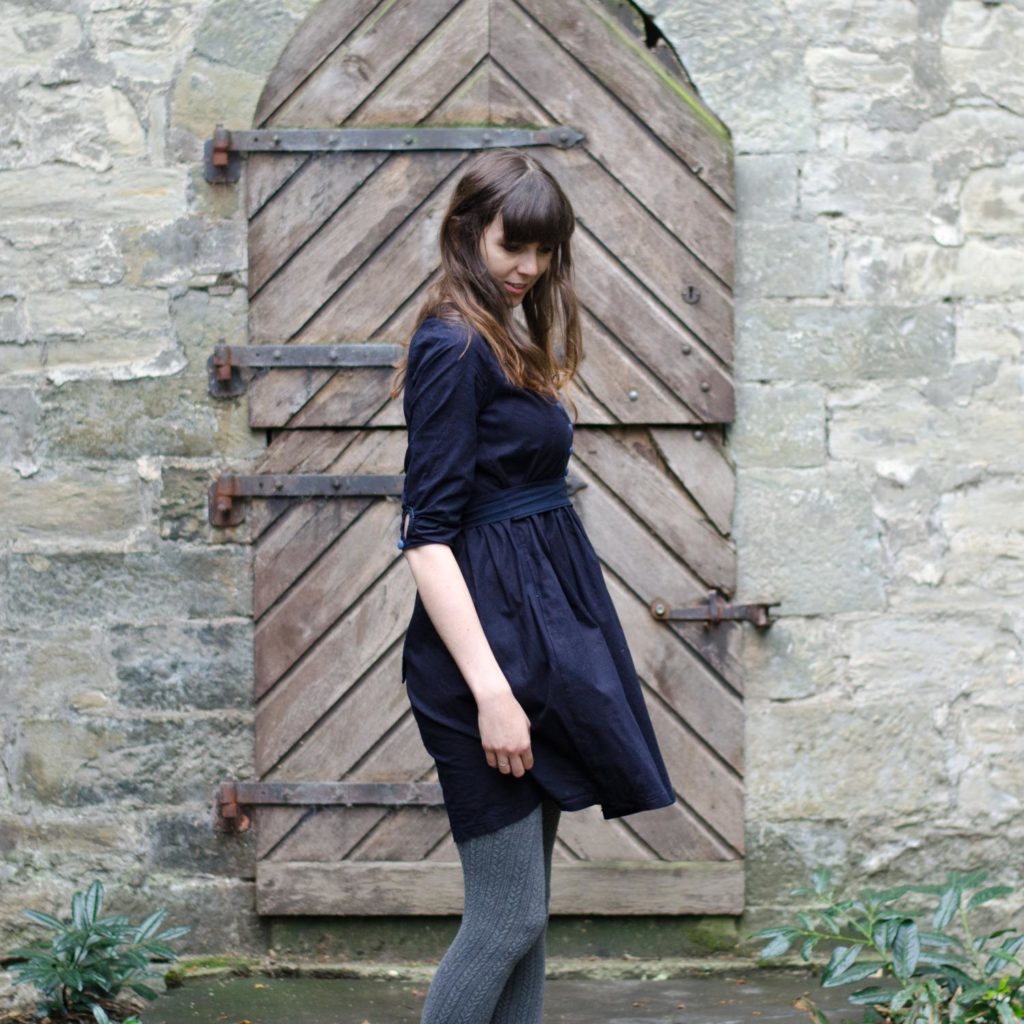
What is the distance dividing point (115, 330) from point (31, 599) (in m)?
0.73

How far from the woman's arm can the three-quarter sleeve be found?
0.14ft

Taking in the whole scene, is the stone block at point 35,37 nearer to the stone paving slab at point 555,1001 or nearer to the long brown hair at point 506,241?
the long brown hair at point 506,241

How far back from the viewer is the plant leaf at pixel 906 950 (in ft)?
9.91

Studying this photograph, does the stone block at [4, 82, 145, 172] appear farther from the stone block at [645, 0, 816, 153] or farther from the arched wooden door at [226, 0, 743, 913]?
the stone block at [645, 0, 816, 153]

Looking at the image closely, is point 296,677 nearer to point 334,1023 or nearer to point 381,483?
point 381,483

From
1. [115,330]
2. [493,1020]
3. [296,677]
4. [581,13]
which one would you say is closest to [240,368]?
[115,330]

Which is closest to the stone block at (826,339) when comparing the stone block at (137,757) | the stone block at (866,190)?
the stone block at (866,190)

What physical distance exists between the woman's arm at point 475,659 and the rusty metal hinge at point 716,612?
160 cm

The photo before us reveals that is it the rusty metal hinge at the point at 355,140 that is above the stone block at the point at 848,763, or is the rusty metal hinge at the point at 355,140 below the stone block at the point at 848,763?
above

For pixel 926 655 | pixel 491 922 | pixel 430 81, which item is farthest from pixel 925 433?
pixel 491 922

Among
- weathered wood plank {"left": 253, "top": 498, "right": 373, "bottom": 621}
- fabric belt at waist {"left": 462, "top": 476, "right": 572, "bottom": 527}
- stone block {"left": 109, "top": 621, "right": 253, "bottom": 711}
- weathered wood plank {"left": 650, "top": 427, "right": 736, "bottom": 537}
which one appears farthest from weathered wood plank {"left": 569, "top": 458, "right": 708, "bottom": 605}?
fabric belt at waist {"left": 462, "top": 476, "right": 572, "bottom": 527}

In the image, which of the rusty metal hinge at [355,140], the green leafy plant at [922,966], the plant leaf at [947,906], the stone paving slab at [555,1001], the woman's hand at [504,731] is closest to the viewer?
the woman's hand at [504,731]

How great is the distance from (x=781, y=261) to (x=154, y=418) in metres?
1.66

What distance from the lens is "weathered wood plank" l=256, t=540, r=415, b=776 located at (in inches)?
148
